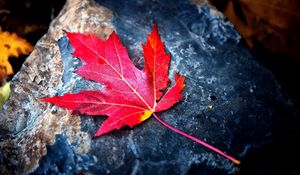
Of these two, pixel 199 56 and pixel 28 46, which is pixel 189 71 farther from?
pixel 28 46

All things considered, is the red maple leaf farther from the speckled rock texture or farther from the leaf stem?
the speckled rock texture

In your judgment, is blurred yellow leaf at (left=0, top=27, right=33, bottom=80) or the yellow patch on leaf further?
blurred yellow leaf at (left=0, top=27, right=33, bottom=80)

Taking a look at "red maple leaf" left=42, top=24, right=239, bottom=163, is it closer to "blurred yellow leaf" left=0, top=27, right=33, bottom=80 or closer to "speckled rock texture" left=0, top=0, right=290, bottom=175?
"speckled rock texture" left=0, top=0, right=290, bottom=175

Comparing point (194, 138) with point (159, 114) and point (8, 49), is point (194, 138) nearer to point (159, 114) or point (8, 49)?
point (159, 114)

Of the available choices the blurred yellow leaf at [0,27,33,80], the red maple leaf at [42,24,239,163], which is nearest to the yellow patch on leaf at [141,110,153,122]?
the red maple leaf at [42,24,239,163]

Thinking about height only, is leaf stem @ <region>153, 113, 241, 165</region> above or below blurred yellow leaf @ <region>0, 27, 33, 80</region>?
below

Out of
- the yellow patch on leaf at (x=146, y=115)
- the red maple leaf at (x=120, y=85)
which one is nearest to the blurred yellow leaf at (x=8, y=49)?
the red maple leaf at (x=120, y=85)

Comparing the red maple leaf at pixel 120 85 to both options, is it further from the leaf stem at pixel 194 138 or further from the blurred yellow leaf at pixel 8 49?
the blurred yellow leaf at pixel 8 49

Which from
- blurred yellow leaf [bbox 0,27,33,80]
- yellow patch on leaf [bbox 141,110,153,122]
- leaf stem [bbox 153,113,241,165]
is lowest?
leaf stem [bbox 153,113,241,165]
